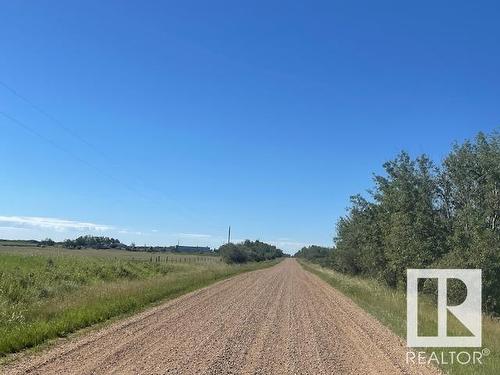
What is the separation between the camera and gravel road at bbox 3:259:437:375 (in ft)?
32.1

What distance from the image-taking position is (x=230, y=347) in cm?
1206

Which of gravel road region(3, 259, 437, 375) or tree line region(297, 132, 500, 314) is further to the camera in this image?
tree line region(297, 132, 500, 314)

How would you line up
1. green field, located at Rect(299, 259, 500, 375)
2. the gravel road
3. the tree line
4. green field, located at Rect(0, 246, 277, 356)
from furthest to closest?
1. the tree line
2. green field, located at Rect(0, 246, 277, 356)
3. green field, located at Rect(299, 259, 500, 375)
4. the gravel road

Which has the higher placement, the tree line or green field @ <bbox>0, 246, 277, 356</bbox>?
the tree line

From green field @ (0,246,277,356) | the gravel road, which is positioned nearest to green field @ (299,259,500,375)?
the gravel road

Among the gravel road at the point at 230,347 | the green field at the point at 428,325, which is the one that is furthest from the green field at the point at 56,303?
the green field at the point at 428,325

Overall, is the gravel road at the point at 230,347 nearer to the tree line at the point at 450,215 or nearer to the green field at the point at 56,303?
the green field at the point at 56,303

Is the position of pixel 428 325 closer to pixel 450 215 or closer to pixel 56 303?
pixel 56 303

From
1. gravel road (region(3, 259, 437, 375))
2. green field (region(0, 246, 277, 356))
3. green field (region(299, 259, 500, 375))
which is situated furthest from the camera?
green field (region(0, 246, 277, 356))

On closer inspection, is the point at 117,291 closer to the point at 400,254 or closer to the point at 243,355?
the point at 243,355

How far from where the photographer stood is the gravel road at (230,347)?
9789mm

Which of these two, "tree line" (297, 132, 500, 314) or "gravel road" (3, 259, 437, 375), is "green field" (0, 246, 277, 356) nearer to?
"gravel road" (3, 259, 437, 375)

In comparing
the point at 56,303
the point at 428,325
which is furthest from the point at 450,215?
the point at 56,303

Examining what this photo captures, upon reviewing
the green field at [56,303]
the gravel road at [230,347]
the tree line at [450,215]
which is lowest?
the gravel road at [230,347]
